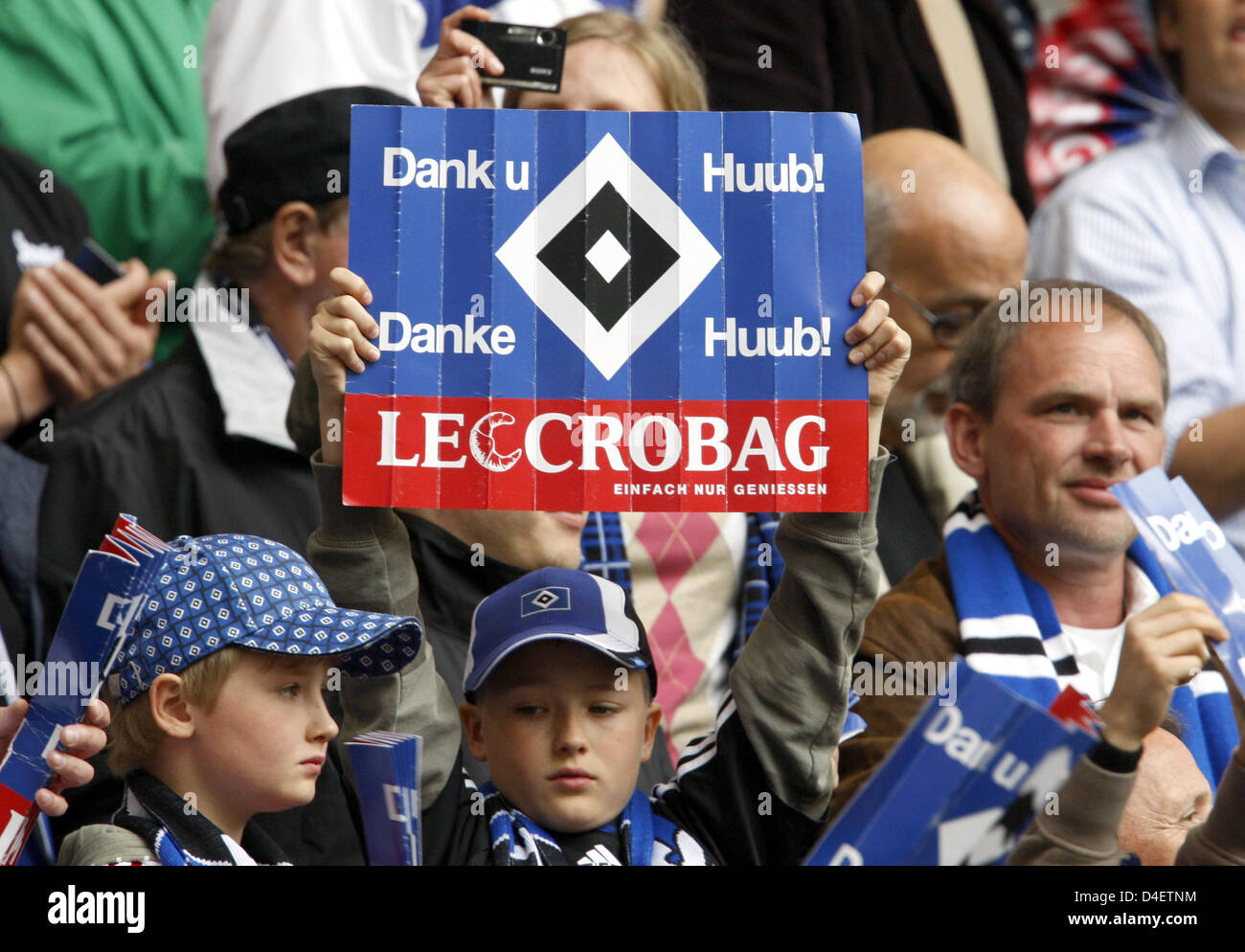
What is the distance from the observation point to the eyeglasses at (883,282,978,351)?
147 inches

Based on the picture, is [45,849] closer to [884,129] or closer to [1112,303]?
[1112,303]

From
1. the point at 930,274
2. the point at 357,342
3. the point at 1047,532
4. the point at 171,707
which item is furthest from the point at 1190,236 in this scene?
the point at 171,707

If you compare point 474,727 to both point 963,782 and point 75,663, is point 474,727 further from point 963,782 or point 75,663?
point 963,782

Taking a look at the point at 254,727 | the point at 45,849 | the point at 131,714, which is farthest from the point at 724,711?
the point at 45,849

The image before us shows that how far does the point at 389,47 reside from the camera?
3.82 meters

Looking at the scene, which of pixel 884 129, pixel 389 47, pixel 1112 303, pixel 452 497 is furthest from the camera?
pixel 884 129

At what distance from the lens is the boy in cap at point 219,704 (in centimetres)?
232

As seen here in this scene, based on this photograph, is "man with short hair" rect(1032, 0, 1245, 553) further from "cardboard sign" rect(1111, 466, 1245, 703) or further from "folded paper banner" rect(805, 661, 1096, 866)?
"folded paper banner" rect(805, 661, 1096, 866)

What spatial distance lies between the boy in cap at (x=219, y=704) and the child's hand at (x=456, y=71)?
1.09 meters

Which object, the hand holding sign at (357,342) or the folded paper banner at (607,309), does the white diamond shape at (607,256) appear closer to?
the folded paper banner at (607,309)

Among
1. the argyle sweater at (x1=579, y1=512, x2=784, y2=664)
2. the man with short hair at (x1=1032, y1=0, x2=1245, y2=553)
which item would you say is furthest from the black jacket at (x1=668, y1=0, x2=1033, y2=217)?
the argyle sweater at (x1=579, y1=512, x2=784, y2=664)

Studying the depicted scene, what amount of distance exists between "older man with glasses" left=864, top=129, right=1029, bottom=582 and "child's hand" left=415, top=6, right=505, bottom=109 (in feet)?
3.58
